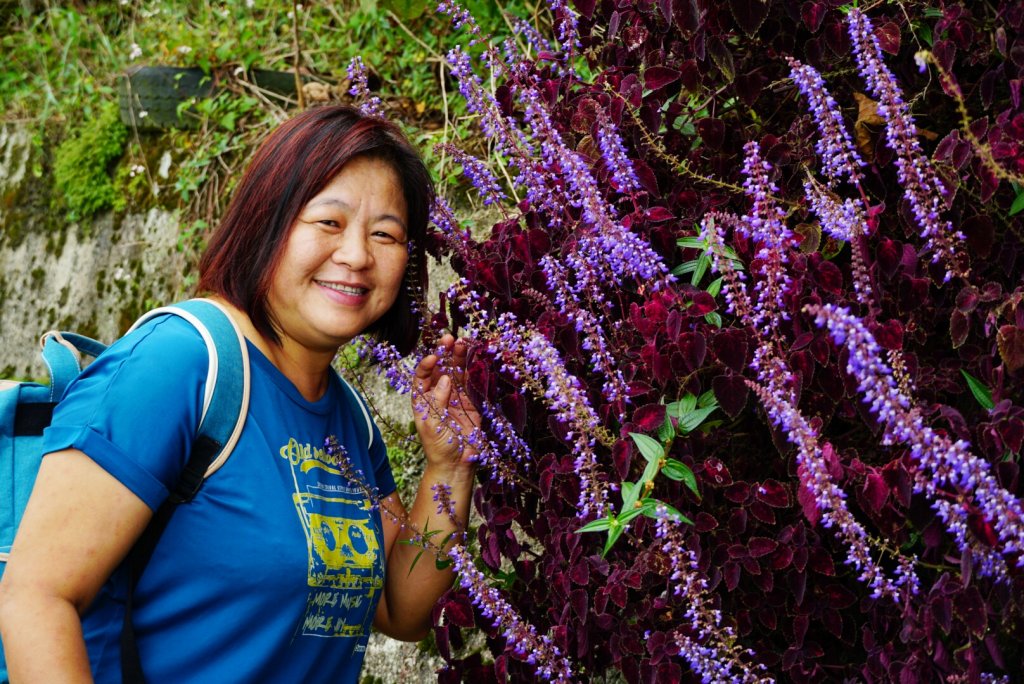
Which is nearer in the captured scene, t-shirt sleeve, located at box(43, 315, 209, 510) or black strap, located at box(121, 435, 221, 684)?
t-shirt sleeve, located at box(43, 315, 209, 510)

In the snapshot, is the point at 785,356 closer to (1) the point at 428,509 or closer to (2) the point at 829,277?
(2) the point at 829,277

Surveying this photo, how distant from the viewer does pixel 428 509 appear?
272 centimetres

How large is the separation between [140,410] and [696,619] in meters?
1.16

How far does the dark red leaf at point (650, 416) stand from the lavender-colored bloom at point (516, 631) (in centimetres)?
50

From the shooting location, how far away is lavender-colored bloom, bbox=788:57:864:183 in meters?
1.76

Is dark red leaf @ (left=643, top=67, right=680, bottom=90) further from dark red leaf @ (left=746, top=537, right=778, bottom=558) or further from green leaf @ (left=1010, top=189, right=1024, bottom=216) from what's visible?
dark red leaf @ (left=746, top=537, right=778, bottom=558)

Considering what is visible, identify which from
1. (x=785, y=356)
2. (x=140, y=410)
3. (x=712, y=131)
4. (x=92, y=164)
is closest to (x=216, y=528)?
(x=140, y=410)

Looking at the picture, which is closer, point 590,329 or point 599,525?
point 599,525

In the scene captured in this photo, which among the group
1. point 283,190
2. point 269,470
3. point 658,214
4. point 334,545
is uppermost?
point 283,190

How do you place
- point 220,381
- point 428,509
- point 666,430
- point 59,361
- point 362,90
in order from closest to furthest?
1. point 666,430
2. point 220,381
3. point 59,361
4. point 362,90
5. point 428,509

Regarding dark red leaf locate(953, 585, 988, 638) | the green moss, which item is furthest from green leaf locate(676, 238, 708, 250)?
the green moss

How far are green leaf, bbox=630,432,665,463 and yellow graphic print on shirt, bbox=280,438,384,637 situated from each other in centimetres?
89

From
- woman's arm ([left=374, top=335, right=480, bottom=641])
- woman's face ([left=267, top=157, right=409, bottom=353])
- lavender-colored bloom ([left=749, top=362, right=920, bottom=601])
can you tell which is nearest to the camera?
lavender-colored bloom ([left=749, top=362, right=920, bottom=601])

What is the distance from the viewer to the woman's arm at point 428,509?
8.20 feet
